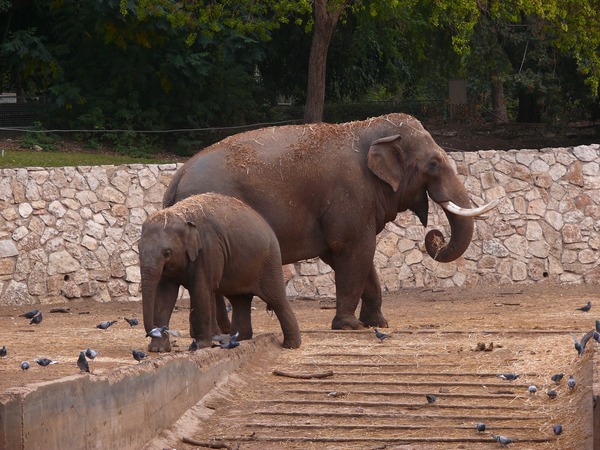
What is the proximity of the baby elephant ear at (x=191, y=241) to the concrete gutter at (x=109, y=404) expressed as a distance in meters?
1.22

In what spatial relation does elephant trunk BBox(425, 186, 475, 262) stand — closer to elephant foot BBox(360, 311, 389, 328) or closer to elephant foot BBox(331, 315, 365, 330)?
elephant foot BBox(360, 311, 389, 328)

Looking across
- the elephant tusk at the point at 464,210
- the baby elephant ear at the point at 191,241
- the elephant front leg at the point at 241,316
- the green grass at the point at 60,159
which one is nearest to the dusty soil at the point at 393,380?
the elephant front leg at the point at 241,316

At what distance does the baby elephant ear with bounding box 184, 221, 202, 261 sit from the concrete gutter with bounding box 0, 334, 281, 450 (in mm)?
1219

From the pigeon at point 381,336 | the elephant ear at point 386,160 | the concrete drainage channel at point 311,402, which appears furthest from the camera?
the elephant ear at point 386,160

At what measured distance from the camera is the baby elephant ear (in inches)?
448

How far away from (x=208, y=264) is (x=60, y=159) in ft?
34.8

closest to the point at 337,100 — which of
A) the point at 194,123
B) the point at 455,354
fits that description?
the point at 194,123

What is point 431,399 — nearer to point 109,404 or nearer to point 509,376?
point 509,376

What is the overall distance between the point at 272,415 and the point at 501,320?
5.81 metres

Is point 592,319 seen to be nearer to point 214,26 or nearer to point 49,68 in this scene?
point 214,26

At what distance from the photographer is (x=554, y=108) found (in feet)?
82.4

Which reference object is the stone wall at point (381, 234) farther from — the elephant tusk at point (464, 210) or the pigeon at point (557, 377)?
the pigeon at point (557, 377)

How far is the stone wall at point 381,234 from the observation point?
59.1ft

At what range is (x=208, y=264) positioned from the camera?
11570mm
